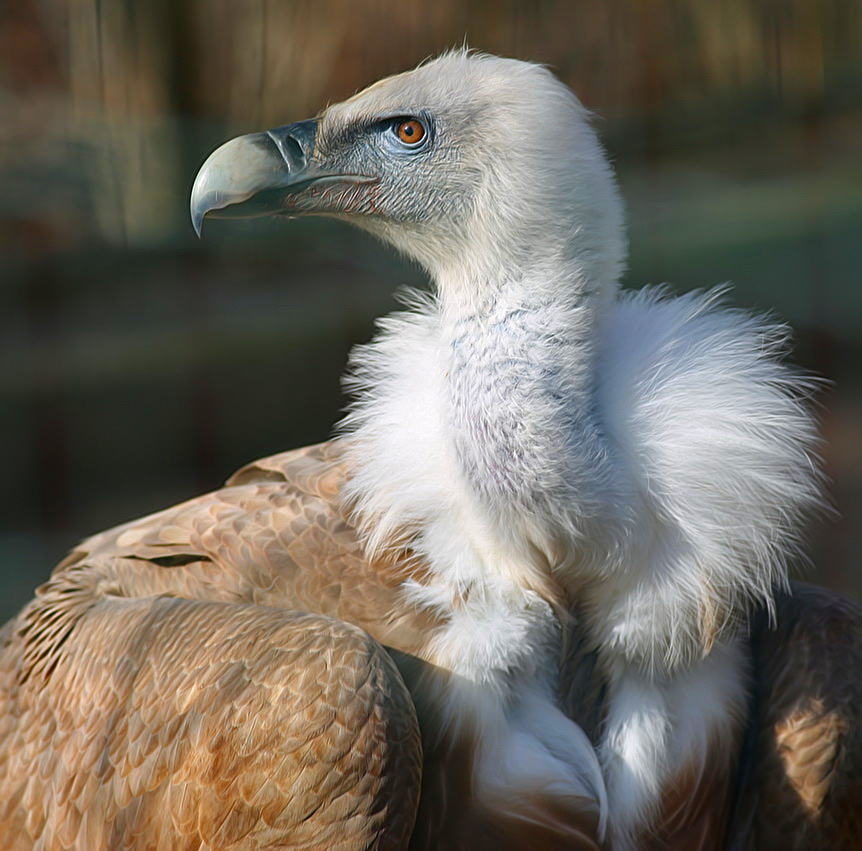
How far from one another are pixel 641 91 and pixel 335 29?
42.8 inches

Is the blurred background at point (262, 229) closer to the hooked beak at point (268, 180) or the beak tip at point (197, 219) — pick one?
the hooked beak at point (268, 180)

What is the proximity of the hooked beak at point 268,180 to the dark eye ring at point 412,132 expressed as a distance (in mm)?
88

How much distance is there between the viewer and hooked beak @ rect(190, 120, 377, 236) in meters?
2.10

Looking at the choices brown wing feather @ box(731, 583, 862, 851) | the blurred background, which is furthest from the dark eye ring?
the blurred background

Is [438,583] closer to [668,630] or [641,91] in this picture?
[668,630]

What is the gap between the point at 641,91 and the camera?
4.64 meters

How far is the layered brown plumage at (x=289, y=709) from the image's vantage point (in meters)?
1.91

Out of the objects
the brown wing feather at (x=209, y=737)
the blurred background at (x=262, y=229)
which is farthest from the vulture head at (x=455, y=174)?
the blurred background at (x=262, y=229)

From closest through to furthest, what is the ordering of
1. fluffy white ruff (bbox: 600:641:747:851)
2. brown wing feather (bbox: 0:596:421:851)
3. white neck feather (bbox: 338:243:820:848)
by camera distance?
1. brown wing feather (bbox: 0:596:421:851)
2. white neck feather (bbox: 338:243:820:848)
3. fluffy white ruff (bbox: 600:641:747:851)

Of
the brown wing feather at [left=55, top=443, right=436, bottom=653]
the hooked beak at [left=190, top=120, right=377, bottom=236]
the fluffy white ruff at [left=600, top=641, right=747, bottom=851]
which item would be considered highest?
the hooked beak at [left=190, top=120, right=377, bottom=236]

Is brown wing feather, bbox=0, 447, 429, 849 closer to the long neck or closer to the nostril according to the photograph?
the long neck

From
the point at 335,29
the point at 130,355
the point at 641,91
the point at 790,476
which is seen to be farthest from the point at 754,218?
the point at 790,476

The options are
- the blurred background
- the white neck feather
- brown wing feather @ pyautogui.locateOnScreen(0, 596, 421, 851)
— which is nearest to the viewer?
brown wing feather @ pyautogui.locateOnScreen(0, 596, 421, 851)

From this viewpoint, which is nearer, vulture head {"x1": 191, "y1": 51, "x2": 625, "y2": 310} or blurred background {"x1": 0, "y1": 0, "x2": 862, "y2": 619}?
vulture head {"x1": 191, "y1": 51, "x2": 625, "y2": 310}
